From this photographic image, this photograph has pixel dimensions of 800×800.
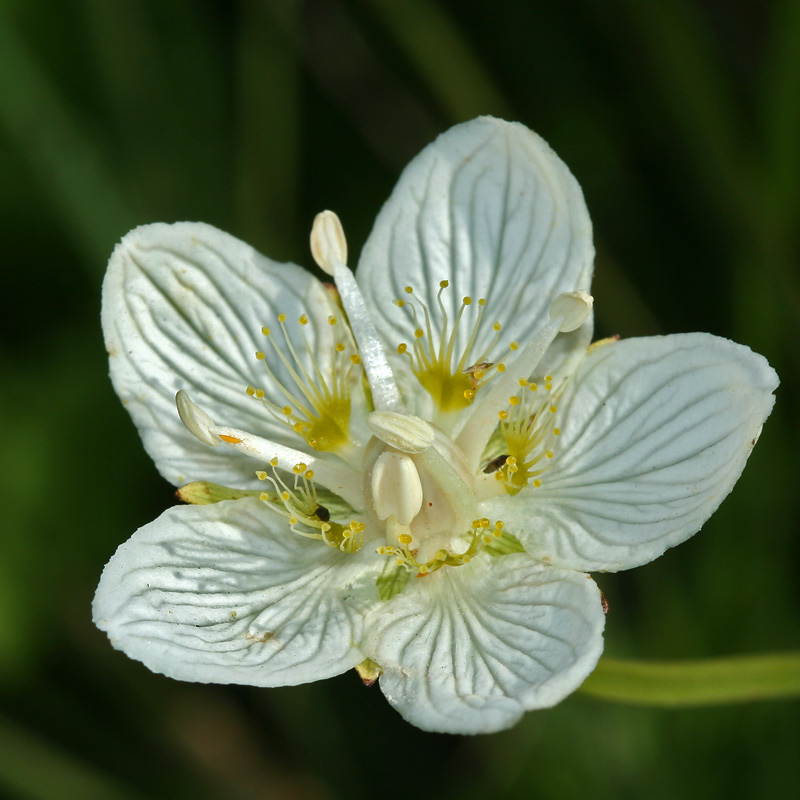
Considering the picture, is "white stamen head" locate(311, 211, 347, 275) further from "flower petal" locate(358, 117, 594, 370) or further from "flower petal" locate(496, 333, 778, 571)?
"flower petal" locate(496, 333, 778, 571)

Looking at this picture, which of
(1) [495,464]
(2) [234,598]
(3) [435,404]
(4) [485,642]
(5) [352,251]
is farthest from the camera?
(5) [352,251]

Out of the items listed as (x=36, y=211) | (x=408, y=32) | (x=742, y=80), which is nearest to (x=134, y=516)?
(x=36, y=211)

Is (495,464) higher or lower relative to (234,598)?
lower

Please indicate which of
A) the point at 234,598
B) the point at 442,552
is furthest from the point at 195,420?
the point at 442,552

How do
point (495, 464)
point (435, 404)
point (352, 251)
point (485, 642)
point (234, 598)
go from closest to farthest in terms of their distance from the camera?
point (485, 642) → point (234, 598) → point (495, 464) → point (435, 404) → point (352, 251)

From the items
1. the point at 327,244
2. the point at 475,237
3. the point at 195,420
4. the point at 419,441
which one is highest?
the point at 327,244

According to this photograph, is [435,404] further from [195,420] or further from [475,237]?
[195,420]
